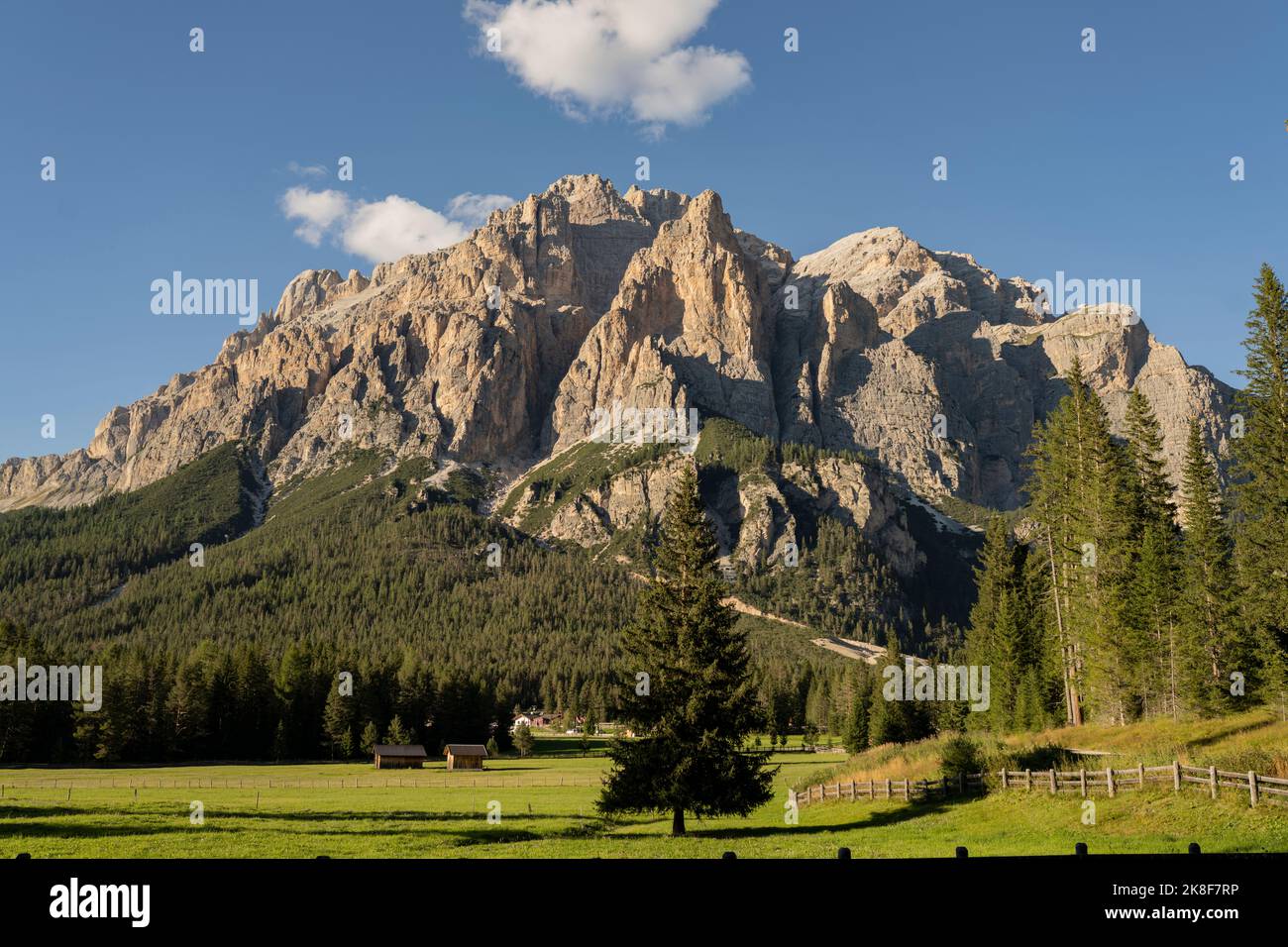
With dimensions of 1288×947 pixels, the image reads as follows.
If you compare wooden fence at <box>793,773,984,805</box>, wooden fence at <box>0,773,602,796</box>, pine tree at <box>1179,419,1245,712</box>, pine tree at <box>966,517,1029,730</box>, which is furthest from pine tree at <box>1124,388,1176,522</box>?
wooden fence at <box>0,773,602,796</box>

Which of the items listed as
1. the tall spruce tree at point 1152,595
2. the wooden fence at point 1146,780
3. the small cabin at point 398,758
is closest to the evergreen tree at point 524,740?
the small cabin at point 398,758

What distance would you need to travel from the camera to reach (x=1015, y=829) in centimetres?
3206

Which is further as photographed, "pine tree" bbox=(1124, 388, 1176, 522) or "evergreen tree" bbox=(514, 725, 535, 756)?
"evergreen tree" bbox=(514, 725, 535, 756)

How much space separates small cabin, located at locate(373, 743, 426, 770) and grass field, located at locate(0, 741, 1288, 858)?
1168 inches

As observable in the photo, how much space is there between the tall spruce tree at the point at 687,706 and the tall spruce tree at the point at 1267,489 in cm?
2579

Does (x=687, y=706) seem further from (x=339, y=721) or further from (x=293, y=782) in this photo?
(x=339, y=721)

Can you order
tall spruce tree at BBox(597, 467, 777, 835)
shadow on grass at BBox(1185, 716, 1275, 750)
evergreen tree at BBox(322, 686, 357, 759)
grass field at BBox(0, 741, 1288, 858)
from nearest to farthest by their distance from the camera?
grass field at BBox(0, 741, 1288, 858)
tall spruce tree at BBox(597, 467, 777, 835)
shadow on grass at BBox(1185, 716, 1275, 750)
evergreen tree at BBox(322, 686, 357, 759)

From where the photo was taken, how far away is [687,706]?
3878cm

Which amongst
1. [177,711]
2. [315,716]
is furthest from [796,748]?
[177,711]

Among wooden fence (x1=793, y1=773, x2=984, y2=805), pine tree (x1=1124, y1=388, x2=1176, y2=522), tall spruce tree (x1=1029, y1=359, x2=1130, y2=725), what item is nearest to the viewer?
wooden fence (x1=793, y1=773, x2=984, y2=805)

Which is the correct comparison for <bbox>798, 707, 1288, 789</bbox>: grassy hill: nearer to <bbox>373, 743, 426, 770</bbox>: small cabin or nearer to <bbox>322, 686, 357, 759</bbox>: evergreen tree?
<bbox>373, 743, 426, 770</bbox>: small cabin

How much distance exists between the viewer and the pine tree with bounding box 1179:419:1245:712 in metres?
50.4

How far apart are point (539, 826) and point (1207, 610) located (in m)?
39.3

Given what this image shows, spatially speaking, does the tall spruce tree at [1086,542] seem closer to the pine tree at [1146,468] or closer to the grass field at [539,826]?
the pine tree at [1146,468]
